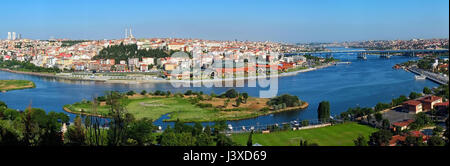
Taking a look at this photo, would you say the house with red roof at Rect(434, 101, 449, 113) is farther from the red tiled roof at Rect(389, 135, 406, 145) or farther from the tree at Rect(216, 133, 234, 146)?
the tree at Rect(216, 133, 234, 146)

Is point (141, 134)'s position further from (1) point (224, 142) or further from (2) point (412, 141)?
(2) point (412, 141)

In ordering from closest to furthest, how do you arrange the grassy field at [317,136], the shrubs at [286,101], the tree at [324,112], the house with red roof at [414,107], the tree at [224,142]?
the tree at [224,142] → the grassy field at [317,136] → the house with red roof at [414,107] → the tree at [324,112] → the shrubs at [286,101]

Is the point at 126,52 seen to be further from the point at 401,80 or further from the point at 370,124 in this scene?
the point at 370,124

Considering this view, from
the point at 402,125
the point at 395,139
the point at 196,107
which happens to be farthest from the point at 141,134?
the point at 196,107

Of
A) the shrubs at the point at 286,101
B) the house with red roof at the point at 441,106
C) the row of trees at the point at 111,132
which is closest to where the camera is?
the row of trees at the point at 111,132

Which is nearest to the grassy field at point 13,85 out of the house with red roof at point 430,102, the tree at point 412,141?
the house with red roof at point 430,102

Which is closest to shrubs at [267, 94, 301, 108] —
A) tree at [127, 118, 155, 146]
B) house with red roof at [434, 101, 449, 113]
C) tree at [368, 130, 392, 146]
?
house with red roof at [434, 101, 449, 113]

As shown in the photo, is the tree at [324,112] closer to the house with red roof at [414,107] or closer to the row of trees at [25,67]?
the house with red roof at [414,107]
